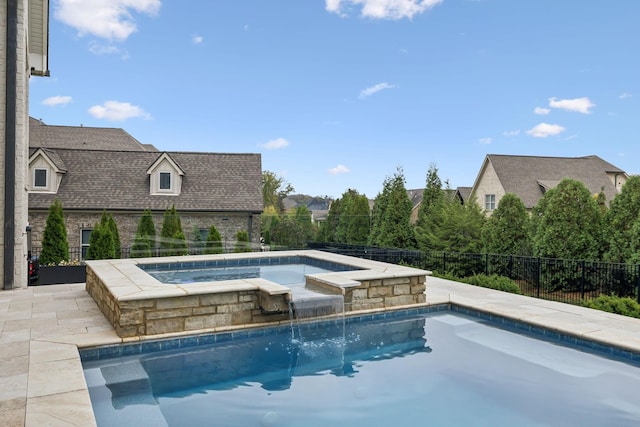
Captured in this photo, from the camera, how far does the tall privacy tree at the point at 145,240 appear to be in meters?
16.0

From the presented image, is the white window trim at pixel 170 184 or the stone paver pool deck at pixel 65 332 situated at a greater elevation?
the white window trim at pixel 170 184

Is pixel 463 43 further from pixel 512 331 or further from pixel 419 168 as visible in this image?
pixel 512 331

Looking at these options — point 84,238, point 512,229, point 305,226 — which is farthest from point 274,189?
point 512,229

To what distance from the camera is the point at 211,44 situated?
63.2ft

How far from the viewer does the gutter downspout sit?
360 inches

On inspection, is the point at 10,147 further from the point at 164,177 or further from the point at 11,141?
the point at 164,177

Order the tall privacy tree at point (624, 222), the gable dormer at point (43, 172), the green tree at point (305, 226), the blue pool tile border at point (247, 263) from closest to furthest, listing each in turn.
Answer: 1. the tall privacy tree at point (624, 222)
2. the blue pool tile border at point (247, 263)
3. the gable dormer at point (43, 172)
4. the green tree at point (305, 226)

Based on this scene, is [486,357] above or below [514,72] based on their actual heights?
below

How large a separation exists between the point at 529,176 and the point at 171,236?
73.4ft

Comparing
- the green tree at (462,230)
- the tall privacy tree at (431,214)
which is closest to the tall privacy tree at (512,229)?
the green tree at (462,230)

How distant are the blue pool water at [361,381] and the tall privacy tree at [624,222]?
5.64m

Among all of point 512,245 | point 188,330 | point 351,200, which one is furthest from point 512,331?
point 351,200

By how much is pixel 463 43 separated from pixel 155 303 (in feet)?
51.9

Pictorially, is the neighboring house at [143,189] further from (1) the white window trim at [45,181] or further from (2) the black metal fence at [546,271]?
(2) the black metal fence at [546,271]
